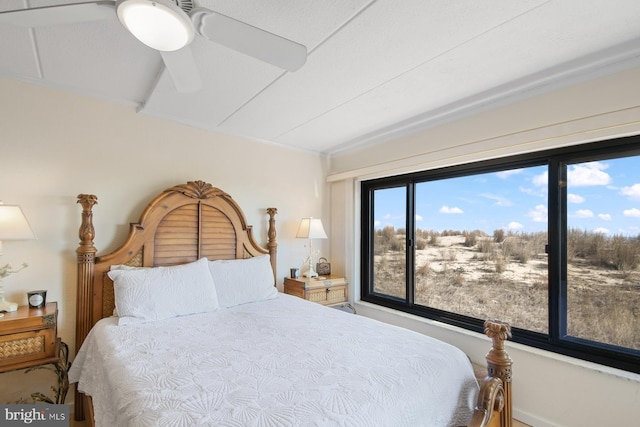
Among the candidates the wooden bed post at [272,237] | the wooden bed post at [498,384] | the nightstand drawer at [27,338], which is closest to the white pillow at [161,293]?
the nightstand drawer at [27,338]

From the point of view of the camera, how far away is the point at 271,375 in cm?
129

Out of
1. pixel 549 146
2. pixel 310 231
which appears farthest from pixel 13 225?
pixel 549 146

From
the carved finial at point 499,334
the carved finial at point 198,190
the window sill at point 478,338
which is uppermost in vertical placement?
the carved finial at point 198,190

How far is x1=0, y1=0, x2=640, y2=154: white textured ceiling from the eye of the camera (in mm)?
1421

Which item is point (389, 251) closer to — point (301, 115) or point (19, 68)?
point (301, 115)

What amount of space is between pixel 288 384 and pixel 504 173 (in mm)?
2324

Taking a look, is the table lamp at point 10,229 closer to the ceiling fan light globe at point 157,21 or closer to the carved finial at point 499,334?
the ceiling fan light globe at point 157,21

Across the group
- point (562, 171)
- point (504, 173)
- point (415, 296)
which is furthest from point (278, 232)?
point (562, 171)

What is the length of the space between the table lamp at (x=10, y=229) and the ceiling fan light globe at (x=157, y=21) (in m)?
1.50

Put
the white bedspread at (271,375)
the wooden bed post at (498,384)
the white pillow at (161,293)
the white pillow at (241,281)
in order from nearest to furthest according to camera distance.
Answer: the white bedspread at (271,375) → the wooden bed post at (498,384) → the white pillow at (161,293) → the white pillow at (241,281)

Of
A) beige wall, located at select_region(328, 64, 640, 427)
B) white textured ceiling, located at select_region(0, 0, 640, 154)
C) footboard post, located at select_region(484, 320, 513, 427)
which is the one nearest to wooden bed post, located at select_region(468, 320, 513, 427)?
footboard post, located at select_region(484, 320, 513, 427)

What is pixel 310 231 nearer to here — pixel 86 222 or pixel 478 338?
pixel 478 338

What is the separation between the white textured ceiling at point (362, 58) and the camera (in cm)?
142

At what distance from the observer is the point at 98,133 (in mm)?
2395
